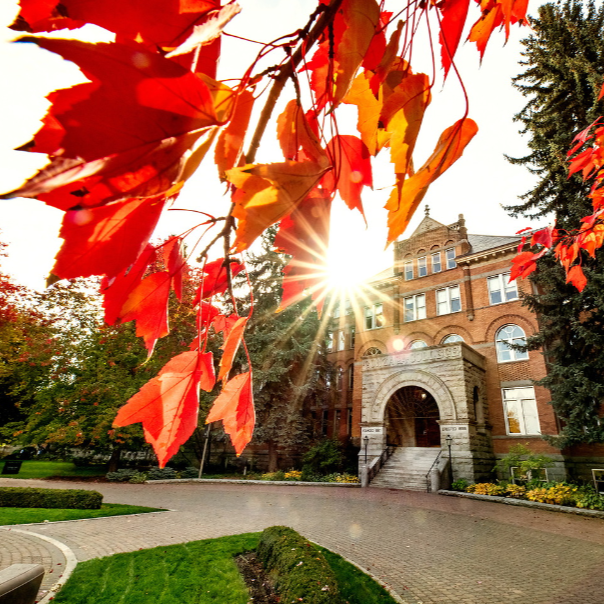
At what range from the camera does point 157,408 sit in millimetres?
646

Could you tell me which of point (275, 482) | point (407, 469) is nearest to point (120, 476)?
point (275, 482)

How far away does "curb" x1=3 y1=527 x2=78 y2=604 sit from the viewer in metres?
4.21

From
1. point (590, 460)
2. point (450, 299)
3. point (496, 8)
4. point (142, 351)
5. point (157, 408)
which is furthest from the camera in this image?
point (450, 299)

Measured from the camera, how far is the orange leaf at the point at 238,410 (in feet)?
2.62

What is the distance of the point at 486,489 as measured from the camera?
1262 cm

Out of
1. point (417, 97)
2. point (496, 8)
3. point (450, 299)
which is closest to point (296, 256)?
point (417, 97)

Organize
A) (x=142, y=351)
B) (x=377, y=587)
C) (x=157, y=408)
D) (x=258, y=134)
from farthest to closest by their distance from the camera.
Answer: (x=142, y=351), (x=377, y=587), (x=157, y=408), (x=258, y=134)

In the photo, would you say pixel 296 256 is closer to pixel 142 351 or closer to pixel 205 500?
pixel 205 500

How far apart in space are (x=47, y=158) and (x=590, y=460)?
1842cm

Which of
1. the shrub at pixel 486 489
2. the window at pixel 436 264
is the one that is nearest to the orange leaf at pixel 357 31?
the shrub at pixel 486 489

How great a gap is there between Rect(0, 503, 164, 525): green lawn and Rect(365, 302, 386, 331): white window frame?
641 inches

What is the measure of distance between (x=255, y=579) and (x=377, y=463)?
38.7ft

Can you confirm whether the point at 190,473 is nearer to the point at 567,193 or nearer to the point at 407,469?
the point at 407,469

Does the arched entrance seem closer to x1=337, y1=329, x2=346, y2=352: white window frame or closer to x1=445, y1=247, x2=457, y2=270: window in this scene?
x1=337, y1=329, x2=346, y2=352: white window frame
